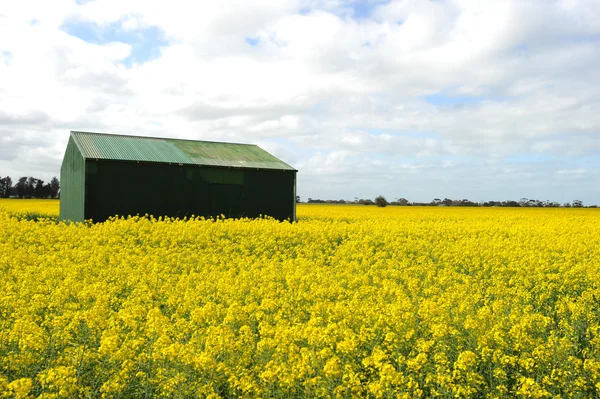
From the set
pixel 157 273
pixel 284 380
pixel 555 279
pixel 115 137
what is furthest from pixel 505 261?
pixel 115 137

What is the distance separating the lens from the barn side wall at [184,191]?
2642 centimetres

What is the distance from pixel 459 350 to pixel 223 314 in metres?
3.58

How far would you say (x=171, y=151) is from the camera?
3059 centimetres

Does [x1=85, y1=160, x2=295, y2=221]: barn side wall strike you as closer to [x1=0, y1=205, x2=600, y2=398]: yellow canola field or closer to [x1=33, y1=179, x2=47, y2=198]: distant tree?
[x1=0, y1=205, x2=600, y2=398]: yellow canola field

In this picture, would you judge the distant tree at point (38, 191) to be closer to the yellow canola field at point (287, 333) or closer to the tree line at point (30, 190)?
the tree line at point (30, 190)

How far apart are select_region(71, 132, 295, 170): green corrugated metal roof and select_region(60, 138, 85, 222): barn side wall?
2.90 ft

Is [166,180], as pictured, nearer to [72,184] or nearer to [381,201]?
[72,184]

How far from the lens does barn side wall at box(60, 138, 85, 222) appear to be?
26.8 m

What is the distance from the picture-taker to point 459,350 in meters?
6.79

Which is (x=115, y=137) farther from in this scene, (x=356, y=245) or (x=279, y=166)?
(x=356, y=245)

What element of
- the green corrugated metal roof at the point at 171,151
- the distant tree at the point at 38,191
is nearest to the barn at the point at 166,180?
the green corrugated metal roof at the point at 171,151

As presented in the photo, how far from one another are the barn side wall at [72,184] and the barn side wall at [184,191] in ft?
3.08

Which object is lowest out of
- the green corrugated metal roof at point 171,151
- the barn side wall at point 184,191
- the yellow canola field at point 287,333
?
the yellow canola field at point 287,333

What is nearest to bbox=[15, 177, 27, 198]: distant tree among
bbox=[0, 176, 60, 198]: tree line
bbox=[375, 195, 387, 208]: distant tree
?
bbox=[0, 176, 60, 198]: tree line
